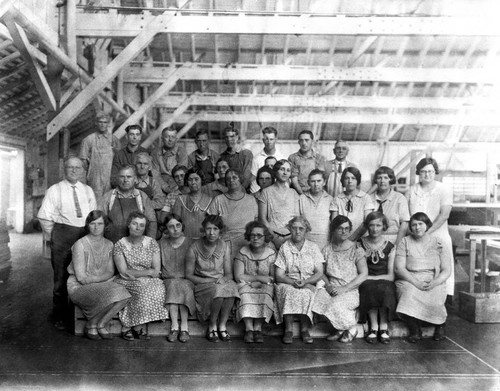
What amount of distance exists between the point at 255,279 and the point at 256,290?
0.11m

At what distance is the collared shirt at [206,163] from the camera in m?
5.46

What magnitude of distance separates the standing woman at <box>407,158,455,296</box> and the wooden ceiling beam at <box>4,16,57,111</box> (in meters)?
4.01

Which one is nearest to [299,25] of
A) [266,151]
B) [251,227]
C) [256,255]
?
[266,151]

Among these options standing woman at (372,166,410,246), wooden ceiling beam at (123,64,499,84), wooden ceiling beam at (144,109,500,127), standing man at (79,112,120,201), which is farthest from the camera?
wooden ceiling beam at (144,109,500,127)

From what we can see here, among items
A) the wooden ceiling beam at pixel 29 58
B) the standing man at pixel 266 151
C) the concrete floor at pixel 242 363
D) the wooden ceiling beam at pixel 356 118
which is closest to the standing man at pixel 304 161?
the standing man at pixel 266 151

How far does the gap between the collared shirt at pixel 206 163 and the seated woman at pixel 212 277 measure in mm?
1259

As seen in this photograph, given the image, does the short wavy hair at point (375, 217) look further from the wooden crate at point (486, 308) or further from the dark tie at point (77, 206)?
the dark tie at point (77, 206)

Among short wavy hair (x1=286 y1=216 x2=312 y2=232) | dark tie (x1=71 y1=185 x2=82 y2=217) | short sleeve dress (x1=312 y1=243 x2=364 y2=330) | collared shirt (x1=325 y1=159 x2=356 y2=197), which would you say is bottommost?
short sleeve dress (x1=312 y1=243 x2=364 y2=330)

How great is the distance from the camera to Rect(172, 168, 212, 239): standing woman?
4613mm

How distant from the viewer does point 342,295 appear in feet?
13.9

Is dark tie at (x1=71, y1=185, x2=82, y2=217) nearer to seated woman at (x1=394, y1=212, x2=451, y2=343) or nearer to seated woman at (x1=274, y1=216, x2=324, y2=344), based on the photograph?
seated woman at (x1=274, y1=216, x2=324, y2=344)

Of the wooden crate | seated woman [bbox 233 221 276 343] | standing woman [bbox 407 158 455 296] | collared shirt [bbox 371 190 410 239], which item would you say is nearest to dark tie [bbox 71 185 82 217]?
seated woman [bbox 233 221 276 343]

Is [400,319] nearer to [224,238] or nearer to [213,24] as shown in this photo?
[224,238]

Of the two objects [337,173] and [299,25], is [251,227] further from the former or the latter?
[299,25]
